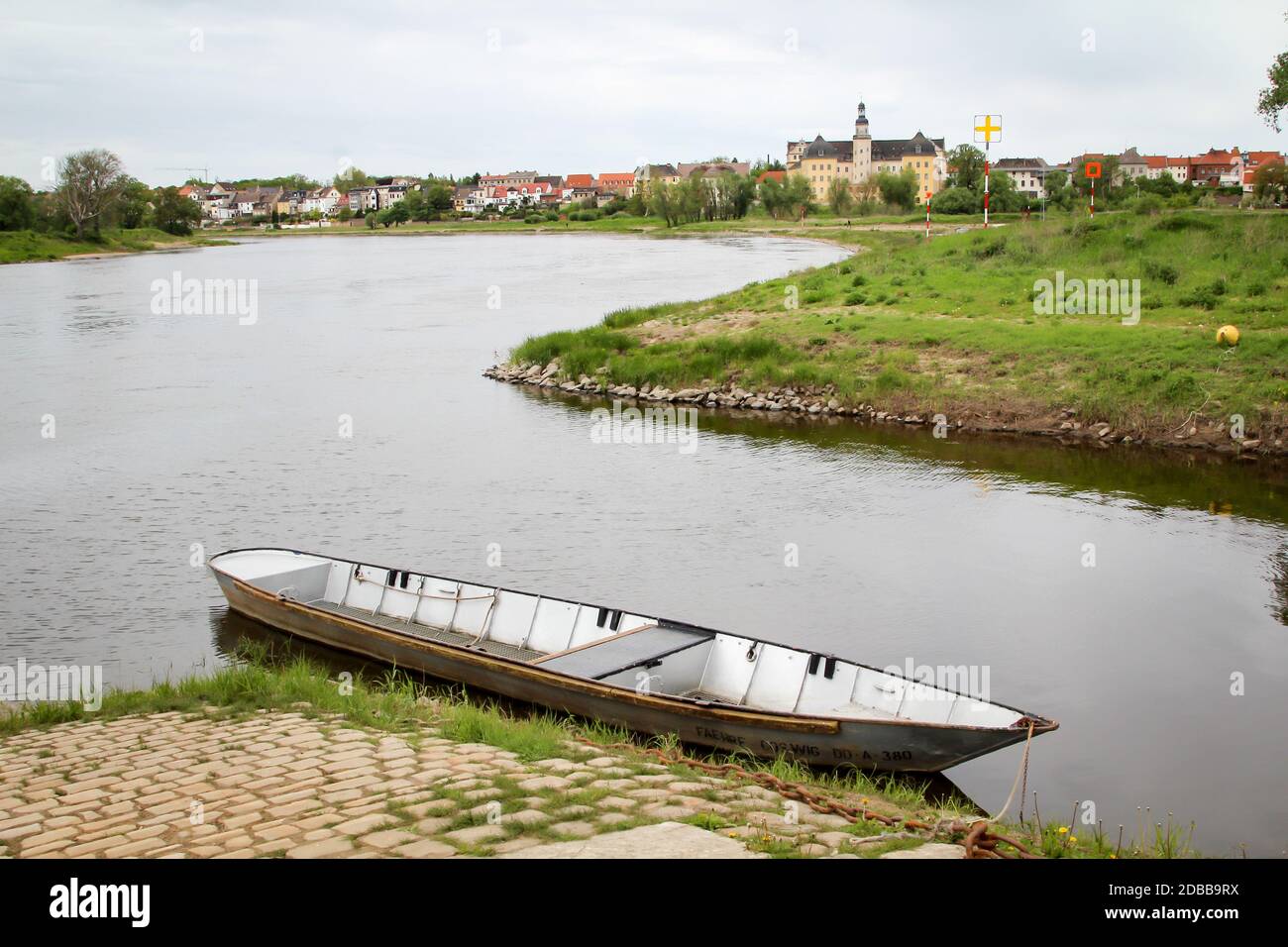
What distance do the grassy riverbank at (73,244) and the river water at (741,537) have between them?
80.3m

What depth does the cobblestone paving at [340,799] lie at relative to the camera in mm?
8138

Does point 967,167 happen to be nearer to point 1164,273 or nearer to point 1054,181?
point 1054,181

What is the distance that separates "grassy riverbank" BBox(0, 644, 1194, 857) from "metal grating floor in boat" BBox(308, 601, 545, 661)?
105 centimetres

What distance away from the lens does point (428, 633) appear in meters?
16.8

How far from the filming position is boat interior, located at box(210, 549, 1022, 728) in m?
12.6

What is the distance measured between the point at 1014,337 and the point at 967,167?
7861cm

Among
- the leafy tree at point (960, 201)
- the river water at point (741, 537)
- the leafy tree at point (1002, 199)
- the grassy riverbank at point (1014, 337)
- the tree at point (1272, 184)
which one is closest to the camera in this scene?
the river water at point (741, 537)

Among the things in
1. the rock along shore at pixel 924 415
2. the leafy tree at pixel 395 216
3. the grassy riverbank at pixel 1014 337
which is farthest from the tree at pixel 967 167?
the leafy tree at pixel 395 216

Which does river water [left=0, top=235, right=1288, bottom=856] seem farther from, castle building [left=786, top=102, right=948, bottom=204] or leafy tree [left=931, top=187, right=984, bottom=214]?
castle building [left=786, top=102, right=948, bottom=204]

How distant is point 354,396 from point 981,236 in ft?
85.8

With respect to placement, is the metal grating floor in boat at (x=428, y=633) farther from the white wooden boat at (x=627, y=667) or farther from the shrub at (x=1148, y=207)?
the shrub at (x=1148, y=207)
